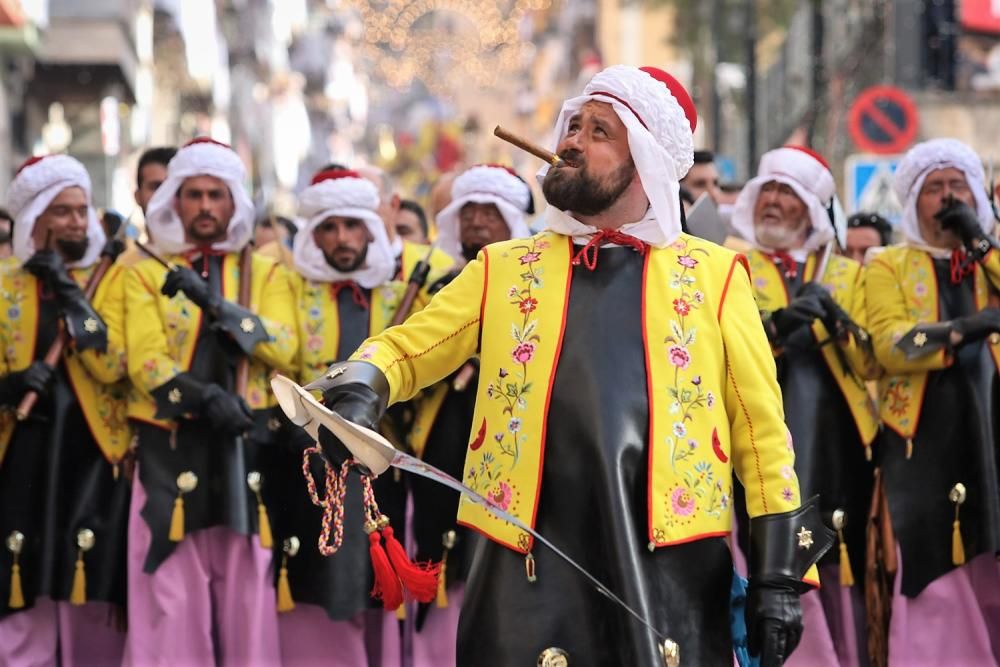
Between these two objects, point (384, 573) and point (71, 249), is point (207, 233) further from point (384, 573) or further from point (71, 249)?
point (384, 573)

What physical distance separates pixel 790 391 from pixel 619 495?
3.28 m

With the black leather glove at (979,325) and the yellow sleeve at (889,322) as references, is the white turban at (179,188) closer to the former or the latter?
the yellow sleeve at (889,322)

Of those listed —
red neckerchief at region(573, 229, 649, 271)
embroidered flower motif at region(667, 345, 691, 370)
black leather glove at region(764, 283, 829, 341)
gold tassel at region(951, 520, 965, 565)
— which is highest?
red neckerchief at region(573, 229, 649, 271)

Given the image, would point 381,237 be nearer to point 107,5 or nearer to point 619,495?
point 619,495

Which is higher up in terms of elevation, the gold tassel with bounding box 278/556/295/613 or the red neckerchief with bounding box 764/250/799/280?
the red neckerchief with bounding box 764/250/799/280

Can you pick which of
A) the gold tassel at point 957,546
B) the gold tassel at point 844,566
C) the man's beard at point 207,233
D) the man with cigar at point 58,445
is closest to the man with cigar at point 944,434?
the gold tassel at point 957,546

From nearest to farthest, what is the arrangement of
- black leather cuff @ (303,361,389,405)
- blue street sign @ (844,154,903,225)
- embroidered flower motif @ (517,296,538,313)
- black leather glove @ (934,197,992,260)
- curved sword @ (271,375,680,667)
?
curved sword @ (271,375,680,667) < black leather cuff @ (303,361,389,405) < embroidered flower motif @ (517,296,538,313) < black leather glove @ (934,197,992,260) < blue street sign @ (844,154,903,225)

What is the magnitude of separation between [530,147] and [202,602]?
355 cm

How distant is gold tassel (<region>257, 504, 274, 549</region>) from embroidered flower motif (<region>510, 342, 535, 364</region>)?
330 centimetres

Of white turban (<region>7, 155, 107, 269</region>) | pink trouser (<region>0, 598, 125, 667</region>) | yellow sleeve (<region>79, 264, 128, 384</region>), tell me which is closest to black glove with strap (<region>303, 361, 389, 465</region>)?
yellow sleeve (<region>79, 264, 128, 384</region>)

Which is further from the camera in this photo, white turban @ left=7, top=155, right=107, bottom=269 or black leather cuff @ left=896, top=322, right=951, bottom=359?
white turban @ left=7, top=155, right=107, bottom=269

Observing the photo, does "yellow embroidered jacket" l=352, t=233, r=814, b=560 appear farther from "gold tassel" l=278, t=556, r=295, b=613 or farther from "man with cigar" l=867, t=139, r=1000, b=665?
"gold tassel" l=278, t=556, r=295, b=613

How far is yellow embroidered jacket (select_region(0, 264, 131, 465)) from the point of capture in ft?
27.3

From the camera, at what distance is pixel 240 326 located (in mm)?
7996
